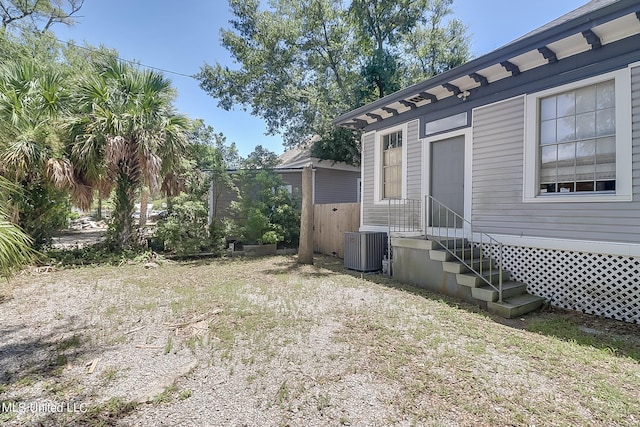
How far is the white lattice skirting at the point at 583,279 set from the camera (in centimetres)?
414

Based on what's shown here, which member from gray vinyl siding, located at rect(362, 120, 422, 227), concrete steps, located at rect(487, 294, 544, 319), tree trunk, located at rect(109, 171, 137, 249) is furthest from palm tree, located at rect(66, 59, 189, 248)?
concrete steps, located at rect(487, 294, 544, 319)

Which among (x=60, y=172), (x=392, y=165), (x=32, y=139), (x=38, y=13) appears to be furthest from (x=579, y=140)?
(x=38, y=13)

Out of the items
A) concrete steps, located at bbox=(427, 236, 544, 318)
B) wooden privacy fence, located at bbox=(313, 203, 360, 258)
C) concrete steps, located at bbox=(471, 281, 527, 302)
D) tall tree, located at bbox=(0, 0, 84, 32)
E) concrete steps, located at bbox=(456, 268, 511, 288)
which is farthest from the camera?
tall tree, located at bbox=(0, 0, 84, 32)

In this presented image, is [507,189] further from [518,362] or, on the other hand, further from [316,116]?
[316,116]

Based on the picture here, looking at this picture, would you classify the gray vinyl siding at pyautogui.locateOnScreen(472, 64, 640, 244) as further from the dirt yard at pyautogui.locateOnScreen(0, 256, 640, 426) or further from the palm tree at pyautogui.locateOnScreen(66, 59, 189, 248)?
the palm tree at pyautogui.locateOnScreen(66, 59, 189, 248)

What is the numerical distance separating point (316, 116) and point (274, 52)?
4000 millimetres

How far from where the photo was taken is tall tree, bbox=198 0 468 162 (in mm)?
14547

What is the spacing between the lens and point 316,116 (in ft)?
47.8

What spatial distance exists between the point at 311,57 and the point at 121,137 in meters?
11.5

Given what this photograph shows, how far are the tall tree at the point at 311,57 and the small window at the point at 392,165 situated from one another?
238 inches

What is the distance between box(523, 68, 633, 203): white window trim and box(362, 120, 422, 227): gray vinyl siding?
220 centimetres

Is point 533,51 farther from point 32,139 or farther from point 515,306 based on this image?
point 32,139

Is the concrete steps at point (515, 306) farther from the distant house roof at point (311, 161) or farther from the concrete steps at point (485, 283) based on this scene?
the distant house roof at point (311, 161)

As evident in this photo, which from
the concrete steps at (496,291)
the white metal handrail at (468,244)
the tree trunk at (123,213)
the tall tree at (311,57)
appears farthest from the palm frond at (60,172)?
the tall tree at (311,57)
